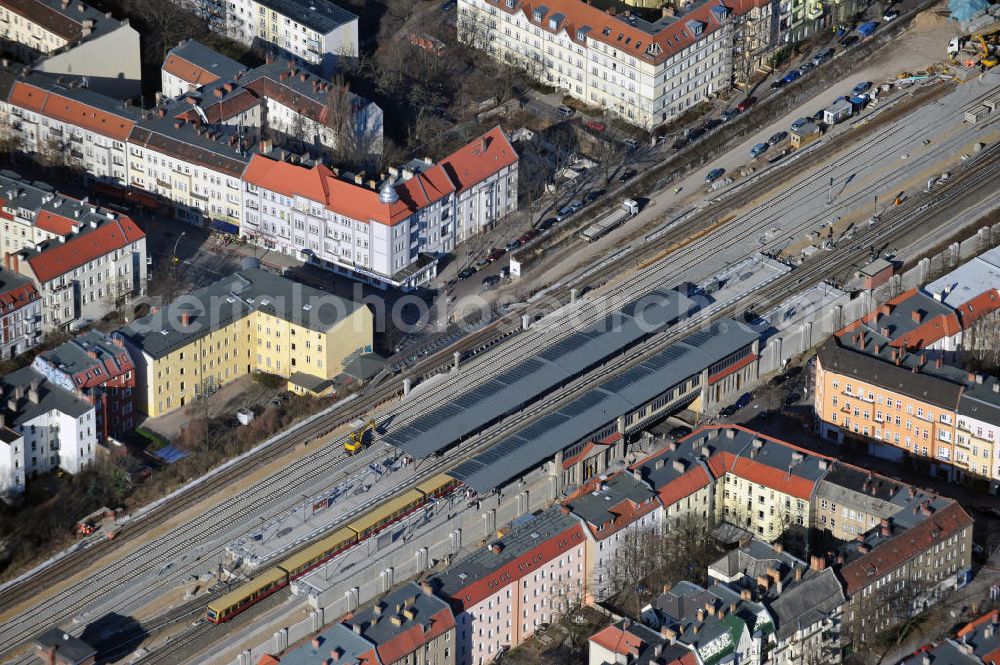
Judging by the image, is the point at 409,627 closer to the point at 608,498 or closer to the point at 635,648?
the point at 635,648

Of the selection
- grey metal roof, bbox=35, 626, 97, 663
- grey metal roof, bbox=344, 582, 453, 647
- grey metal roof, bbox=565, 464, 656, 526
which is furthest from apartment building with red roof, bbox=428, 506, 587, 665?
grey metal roof, bbox=35, 626, 97, 663

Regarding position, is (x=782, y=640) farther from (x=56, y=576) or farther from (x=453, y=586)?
(x=56, y=576)

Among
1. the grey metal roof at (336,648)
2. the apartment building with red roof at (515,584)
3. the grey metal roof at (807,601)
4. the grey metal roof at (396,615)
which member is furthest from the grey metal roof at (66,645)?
the grey metal roof at (807,601)

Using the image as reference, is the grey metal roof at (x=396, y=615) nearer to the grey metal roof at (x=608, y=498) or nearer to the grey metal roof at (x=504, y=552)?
the grey metal roof at (x=504, y=552)

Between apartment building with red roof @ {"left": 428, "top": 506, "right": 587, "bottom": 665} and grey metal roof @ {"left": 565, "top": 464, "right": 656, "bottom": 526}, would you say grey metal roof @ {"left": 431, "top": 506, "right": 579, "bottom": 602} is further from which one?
grey metal roof @ {"left": 565, "top": 464, "right": 656, "bottom": 526}

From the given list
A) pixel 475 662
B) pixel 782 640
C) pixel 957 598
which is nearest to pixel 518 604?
pixel 475 662

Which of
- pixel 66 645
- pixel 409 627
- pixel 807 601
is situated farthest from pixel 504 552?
pixel 66 645

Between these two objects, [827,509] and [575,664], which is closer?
[575,664]

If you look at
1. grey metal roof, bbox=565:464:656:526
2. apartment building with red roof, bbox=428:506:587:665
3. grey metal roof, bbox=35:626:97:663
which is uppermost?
grey metal roof, bbox=565:464:656:526
